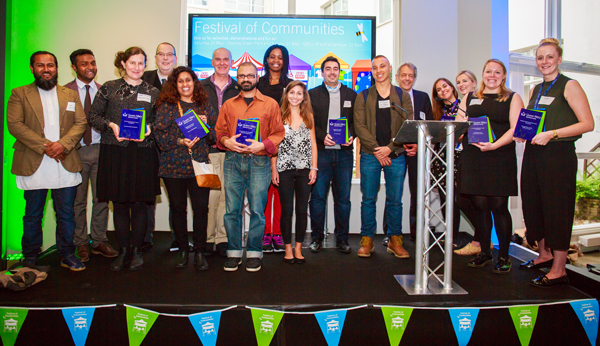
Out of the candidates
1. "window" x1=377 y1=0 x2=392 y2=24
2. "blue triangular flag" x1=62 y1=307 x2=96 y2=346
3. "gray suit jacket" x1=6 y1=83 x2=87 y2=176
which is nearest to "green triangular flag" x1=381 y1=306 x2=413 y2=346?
"blue triangular flag" x1=62 y1=307 x2=96 y2=346

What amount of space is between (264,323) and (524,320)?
1.57m

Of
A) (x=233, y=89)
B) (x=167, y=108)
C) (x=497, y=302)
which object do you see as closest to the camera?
(x=497, y=302)

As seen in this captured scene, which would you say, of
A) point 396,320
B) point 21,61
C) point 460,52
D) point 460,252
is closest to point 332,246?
point 460,252

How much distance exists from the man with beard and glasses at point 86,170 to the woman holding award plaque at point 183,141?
871 millimetres

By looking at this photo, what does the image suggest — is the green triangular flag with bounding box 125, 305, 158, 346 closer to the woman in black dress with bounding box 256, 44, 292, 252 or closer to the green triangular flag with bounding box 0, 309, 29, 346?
the green triangular flag with bounding box 0, 309, 29, 346

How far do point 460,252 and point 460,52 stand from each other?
252 cm

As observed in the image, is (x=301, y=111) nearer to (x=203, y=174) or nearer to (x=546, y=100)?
(x=203, y=174)

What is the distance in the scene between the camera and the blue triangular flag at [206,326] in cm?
198

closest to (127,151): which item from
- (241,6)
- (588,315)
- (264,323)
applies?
(264,323)

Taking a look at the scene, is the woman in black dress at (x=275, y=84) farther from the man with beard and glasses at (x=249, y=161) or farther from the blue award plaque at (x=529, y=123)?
the blue award plaque at (x=529, y=123)

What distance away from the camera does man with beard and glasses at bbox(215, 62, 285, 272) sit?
265cm

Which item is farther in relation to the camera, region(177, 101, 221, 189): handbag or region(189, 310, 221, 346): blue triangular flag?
region(177, 101, 221, 189): handbag

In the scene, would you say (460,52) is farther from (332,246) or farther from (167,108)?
(167,108)

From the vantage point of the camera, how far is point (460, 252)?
3260 millimetres
